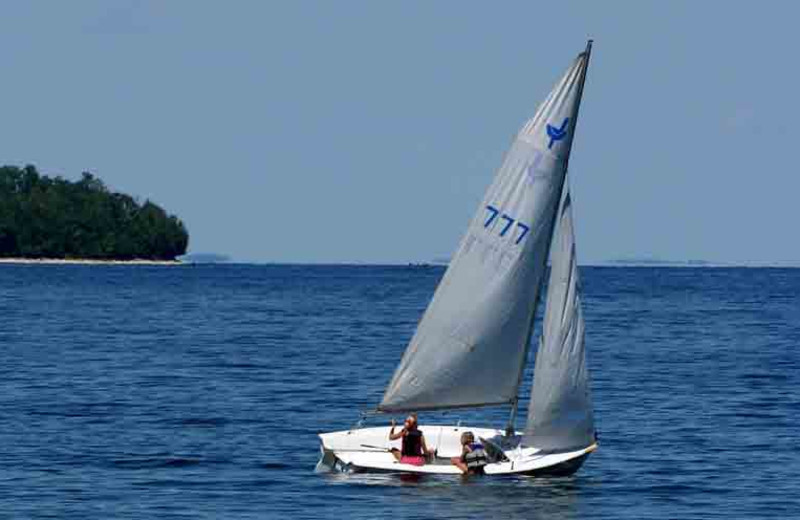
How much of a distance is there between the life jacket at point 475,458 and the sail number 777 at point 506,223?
4.74 meters

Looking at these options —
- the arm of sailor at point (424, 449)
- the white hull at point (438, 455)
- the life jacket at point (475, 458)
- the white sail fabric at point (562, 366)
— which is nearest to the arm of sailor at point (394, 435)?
the white hull at point (438, 455)

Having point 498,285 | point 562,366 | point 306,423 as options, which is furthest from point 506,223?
point 306,423

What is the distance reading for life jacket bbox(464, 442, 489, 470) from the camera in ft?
137

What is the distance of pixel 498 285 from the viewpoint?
41.8 m

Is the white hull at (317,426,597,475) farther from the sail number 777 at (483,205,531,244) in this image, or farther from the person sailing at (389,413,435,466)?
the sail number 777 at (483,205,531,244)

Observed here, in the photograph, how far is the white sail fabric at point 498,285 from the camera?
40.6 metres

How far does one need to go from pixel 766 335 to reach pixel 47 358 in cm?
4661

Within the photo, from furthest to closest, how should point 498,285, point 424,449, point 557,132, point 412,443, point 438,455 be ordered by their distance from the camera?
point 438,455 → point 424,449 → point 412,443 → point 498,285 → point 557,132

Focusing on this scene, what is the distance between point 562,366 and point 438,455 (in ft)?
13.1

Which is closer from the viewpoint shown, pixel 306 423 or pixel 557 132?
pixel 557 132

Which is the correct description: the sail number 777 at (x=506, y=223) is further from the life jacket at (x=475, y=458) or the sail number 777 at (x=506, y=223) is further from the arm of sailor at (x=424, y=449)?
the arm of sailor at (x=424, y=449)

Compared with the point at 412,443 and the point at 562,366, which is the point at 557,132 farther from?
the point at 412,443

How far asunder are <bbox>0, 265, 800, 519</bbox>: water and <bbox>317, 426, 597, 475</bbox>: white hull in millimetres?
402

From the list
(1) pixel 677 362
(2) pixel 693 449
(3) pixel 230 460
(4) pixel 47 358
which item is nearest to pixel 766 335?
(1) pixel 677 362
